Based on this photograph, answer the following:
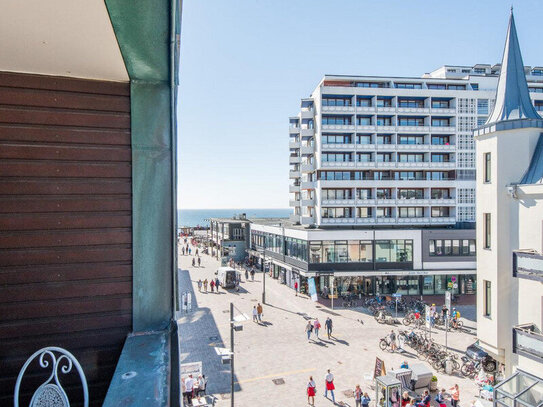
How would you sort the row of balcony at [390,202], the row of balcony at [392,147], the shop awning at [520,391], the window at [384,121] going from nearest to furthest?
the shop awning at [520,391] → the row of balcony at [390,202] → the row of balcony at [392,147] → the window at [384,121]

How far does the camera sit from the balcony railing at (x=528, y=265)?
1307 centimetres

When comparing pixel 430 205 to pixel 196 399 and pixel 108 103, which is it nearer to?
pixel 196 399

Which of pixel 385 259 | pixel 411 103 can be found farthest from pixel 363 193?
pixel 411 103

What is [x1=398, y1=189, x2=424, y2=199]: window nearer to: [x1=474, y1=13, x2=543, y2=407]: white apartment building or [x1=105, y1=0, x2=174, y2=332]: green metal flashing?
[x1=474, y1=13, x2=543, y2=407]: white apartment building

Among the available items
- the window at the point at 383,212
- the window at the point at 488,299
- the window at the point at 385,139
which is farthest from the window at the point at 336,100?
the window at the point at 488,299

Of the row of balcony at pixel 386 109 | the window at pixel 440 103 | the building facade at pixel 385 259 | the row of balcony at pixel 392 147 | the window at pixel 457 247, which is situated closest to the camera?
the building facade at pixel 385 259

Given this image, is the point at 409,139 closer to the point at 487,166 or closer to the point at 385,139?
the point at 385,139

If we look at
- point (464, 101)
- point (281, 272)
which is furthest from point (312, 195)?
point (464, 101)

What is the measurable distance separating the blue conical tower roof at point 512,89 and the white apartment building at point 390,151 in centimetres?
2078

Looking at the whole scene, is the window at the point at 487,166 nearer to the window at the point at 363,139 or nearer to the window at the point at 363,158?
the window at the point at 363,158

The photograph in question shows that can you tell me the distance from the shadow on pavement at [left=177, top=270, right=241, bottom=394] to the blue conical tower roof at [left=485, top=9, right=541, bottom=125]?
17.9m

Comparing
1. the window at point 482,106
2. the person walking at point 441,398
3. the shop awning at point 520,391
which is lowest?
the person walking at point 441,398

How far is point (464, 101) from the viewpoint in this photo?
1591 inches

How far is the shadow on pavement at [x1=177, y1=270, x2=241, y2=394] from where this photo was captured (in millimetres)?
16453
